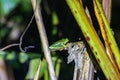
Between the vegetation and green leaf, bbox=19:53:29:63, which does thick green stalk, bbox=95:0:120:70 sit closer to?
the vegetation

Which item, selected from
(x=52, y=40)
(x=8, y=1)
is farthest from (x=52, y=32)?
(x=8, y=1)

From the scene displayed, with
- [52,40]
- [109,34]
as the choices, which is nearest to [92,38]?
[109,34]

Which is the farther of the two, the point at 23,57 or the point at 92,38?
the point at 23,57

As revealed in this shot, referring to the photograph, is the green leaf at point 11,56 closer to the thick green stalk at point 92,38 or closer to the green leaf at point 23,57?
the green leaf at point 23,57

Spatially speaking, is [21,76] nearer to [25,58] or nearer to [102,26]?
[25,58]

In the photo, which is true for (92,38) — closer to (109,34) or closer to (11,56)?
(109,34)

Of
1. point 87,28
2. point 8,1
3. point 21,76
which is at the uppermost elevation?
point 8,1

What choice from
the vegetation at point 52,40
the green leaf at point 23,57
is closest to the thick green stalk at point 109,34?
the vegetation at point 52,40

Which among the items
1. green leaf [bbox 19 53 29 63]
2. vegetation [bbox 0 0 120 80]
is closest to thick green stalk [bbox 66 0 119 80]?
vegetation [bbox 0 0 120 80]
